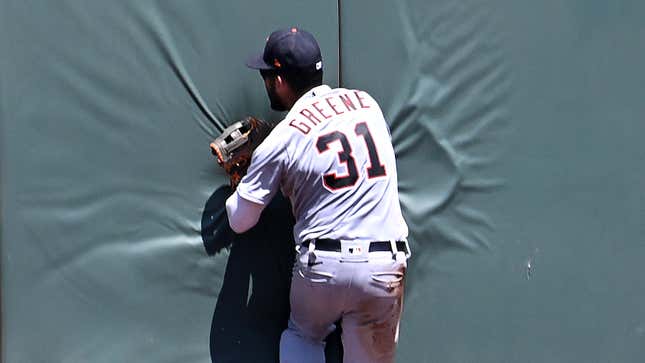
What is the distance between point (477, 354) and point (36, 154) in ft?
6.47

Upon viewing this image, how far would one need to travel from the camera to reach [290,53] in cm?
Result: 405

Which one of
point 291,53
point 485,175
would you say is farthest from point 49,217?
point 485,175

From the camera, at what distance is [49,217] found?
4.21m

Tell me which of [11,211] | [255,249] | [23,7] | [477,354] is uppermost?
[23,7]

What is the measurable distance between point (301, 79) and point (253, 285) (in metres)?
0.88

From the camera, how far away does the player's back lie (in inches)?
159

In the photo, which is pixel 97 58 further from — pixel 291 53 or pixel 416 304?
pixel 416 304

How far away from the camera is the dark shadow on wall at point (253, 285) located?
4.41 metres

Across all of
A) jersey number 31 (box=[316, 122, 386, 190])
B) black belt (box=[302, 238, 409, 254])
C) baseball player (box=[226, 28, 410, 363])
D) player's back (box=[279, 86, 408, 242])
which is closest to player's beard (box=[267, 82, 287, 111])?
baseball player (box=[226, 28, 410, 363])

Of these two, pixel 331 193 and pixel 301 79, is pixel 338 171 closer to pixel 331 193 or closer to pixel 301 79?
pixel 331 193

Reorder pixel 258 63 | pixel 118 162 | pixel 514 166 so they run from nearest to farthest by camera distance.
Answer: pixel 258 63
pixel 118 162
pixel 514 166

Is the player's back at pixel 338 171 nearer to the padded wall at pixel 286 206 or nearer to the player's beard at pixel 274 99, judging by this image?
the player's beard at pixel 274 99

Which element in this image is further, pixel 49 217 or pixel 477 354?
pixel 477 354

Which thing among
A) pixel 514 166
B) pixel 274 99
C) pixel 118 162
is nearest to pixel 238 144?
pixel 274 99
